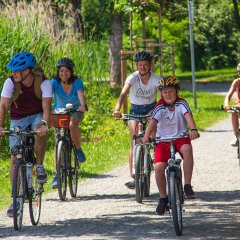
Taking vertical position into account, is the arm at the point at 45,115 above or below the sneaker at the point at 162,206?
above

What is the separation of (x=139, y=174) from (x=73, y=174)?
1.13 metres

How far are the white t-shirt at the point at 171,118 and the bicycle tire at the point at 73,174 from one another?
2.20 m

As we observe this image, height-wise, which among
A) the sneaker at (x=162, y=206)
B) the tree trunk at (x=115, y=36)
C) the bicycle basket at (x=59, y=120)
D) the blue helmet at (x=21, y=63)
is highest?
the tree trunk at (x=115, y=36)

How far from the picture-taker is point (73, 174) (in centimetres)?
1269

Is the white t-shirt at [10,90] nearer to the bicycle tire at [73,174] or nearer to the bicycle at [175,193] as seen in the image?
the bicycle at [175,193]

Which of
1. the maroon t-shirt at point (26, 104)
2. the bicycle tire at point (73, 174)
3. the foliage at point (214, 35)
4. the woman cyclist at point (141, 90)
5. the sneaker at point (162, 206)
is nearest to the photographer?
the sneaker at point (162, 206)

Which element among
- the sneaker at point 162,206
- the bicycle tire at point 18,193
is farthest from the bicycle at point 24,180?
the sneaker at point 162,206

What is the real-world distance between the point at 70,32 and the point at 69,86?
8404 millimetres

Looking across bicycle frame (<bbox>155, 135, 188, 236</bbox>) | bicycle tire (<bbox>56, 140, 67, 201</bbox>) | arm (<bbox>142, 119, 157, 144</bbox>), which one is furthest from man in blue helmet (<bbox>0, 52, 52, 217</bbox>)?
bicycle tire (<bbox>56, 140, 67, 201</bbox>)

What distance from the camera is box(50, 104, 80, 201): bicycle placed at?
12.3 meters

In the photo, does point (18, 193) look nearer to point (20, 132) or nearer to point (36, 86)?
point (20, 132)

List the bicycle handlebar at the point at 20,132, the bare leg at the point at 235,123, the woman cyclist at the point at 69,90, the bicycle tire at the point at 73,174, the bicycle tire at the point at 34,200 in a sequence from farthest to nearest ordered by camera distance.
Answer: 1. the bare leg at the point at 235,123
2. the woman cyclist at the point at 69,90
3. the bicycle tire at the point at 73,174
4. the bicycle tire at the point at 34,200
5. the bicycle handlebar at the point at 20,132

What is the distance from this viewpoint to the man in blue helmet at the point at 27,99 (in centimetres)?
1035

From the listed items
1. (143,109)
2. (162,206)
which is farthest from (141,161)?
(162,206)
